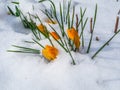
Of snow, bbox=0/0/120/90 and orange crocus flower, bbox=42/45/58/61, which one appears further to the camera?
orange crocus flower, bbox=42/45/58/61

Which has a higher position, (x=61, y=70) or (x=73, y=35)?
(x=73, y=35)

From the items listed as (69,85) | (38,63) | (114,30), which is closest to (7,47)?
(38,63)

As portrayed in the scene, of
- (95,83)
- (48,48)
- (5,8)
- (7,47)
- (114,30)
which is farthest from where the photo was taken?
(5,8)

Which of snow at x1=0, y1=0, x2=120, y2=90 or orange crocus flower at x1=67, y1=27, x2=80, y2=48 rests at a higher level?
orange crocus flower at x1=67, y1=27, x2=80, y2=48

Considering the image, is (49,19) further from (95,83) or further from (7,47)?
(95,83)

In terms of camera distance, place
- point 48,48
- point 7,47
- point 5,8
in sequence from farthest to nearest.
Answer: point 5,8 → point 7,47 → point 48,48

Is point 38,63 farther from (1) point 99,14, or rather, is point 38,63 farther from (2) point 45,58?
(1) point 99,14

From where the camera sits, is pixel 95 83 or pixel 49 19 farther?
pixel 49 19

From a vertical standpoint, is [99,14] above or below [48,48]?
below
